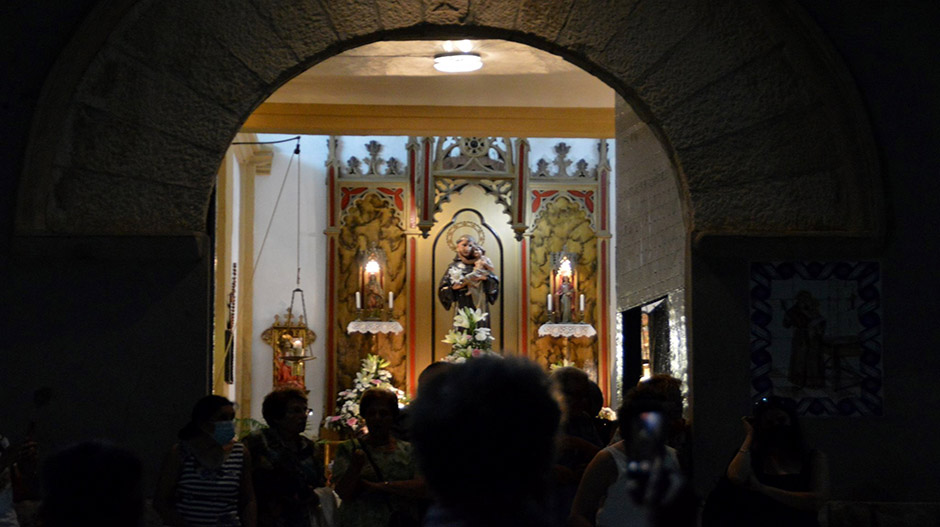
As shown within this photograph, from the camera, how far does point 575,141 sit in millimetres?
14188

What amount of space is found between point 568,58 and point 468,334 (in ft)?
26.7

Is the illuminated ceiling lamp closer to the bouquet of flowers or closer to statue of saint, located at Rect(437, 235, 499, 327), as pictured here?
the bouquet of flowers

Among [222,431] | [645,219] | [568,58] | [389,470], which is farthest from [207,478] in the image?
[645,219]

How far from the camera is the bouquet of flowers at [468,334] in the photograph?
488 inches

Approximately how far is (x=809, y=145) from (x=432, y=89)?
450 centimetres

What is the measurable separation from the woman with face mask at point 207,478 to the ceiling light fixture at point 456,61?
394 cm

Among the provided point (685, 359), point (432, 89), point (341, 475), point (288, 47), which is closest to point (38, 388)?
point (341, 475)

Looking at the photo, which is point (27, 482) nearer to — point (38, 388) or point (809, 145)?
point (38, 388)

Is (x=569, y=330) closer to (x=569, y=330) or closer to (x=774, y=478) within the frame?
(x=569, y=330)

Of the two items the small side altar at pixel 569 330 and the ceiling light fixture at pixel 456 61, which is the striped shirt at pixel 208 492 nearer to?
the ceiling light fixture at pixel 456 61

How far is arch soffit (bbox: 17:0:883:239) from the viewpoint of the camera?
4633 millimetres

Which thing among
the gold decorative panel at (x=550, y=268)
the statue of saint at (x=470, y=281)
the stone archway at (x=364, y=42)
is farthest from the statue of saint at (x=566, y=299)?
the stone archway at (x=364, y=42)

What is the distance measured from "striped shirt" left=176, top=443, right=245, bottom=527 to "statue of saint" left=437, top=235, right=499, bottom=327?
922 cm

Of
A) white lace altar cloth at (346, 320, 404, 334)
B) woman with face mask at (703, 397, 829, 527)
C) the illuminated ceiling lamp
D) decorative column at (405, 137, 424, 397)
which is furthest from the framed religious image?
decorative column at (405, 137, 424, 397)
